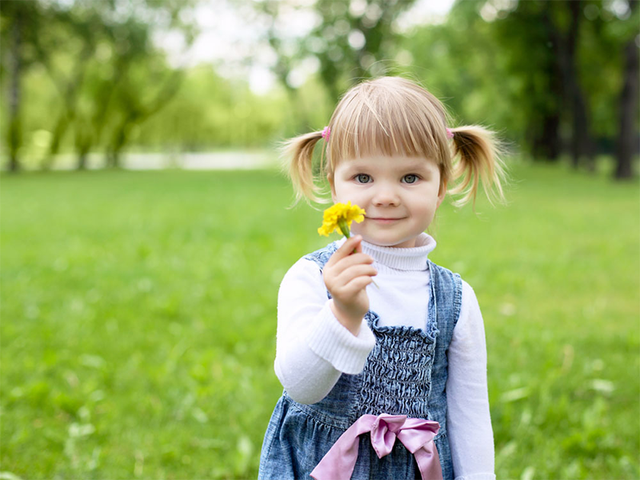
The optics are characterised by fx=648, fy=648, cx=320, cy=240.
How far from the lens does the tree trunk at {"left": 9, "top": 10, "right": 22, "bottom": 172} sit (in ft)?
76.6

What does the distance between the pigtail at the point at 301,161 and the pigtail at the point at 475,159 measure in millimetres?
373

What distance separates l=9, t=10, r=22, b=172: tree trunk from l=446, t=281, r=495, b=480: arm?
24716 millimetres

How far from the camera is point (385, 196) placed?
4.67 feet

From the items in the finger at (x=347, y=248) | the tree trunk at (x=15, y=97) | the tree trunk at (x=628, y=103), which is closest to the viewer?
the finger at (x=347, y=248)

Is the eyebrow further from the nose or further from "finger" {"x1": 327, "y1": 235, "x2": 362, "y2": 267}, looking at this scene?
"finger" {"x1": 327, "y1": 235, "x2": 362, "y2": 267}

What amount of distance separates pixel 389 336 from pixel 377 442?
0.77 feet

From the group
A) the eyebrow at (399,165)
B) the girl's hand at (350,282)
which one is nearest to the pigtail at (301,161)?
the eyebrow at (399,165)

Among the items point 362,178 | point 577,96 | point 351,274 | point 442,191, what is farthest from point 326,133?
point 577,96

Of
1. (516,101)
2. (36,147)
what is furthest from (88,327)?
(36,147)

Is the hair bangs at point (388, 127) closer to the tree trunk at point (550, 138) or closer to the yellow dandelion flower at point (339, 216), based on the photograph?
the yellow dandelion flower at point (339, 216)

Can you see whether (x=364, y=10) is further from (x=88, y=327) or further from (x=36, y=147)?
(x=36, y=147)

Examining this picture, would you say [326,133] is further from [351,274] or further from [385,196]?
[351,274]

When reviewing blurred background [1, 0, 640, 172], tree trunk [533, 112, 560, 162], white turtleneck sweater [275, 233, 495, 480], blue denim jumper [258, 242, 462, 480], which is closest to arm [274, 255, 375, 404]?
white turtleneck sweater [275, 233, 495, 480]

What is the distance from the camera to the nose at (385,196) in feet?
4.69
